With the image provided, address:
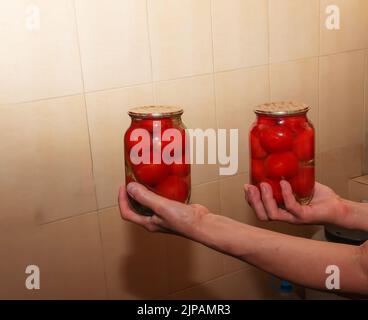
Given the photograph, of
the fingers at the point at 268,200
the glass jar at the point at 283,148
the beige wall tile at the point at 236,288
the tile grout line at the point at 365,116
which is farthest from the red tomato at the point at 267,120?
the tile grout line at the point at 365,116

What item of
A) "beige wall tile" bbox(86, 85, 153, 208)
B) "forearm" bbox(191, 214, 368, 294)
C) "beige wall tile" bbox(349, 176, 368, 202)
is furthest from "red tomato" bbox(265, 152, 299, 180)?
"beige wall tile" bbox(349, 176, 368, 202)

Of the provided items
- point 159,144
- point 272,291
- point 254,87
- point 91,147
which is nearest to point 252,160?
point 159,144

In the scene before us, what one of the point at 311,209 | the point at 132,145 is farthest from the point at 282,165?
the point at 132,145

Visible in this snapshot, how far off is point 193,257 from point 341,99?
65 centimetres

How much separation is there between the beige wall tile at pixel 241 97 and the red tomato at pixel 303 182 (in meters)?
0.52

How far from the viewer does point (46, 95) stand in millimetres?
1153

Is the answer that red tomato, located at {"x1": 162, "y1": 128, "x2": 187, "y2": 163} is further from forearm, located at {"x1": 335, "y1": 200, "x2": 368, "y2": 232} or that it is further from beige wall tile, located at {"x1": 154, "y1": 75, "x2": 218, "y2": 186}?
beige wall tile, located at {"x1": 154, "y1": 75, "x2": 218, "y2": 186}

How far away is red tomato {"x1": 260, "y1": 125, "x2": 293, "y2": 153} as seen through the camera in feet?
2.84

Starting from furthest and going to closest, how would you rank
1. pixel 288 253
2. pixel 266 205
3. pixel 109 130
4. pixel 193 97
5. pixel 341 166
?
pixel 341 166 → pixel 193 97 → pixel 109 130 → pixel 266 205 → pixel 288 253

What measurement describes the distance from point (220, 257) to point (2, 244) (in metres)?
0.61

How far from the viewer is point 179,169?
0.86 m

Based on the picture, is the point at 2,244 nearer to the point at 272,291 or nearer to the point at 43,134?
the point at 43,134

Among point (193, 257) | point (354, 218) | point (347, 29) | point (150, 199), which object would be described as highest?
point (347, 29)

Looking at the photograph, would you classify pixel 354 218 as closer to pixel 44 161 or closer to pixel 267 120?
pixel 267 120
